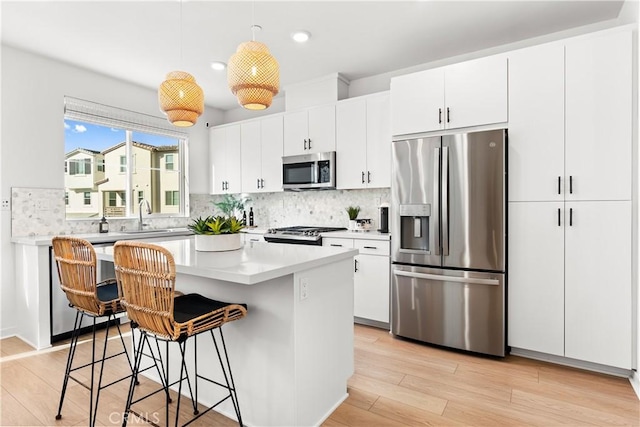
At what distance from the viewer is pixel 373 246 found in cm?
353

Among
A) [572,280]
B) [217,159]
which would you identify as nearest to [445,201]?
[572,280]

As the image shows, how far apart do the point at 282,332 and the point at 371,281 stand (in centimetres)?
186

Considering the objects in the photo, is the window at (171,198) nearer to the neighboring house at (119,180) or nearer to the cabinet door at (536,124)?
the neighboring house at (119,180)

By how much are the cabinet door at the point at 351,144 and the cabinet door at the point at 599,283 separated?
1.96m

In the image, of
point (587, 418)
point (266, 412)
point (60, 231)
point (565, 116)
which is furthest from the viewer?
point (60, 231)

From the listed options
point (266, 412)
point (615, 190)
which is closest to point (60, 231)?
point (266, 412)

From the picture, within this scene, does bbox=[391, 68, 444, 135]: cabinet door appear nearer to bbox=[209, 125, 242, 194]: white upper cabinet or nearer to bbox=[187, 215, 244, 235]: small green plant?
bbox=[187, 215, 244, 235]: small green plant

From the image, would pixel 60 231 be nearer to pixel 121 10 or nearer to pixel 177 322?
pixel 121 10

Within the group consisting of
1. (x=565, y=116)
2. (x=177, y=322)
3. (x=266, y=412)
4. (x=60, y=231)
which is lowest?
(x=266, y=412)

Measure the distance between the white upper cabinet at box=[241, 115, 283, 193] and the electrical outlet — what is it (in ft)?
9.30

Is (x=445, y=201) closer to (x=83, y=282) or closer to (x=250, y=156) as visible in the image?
(x=83, y=282)

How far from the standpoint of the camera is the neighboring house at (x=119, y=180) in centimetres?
A: 395

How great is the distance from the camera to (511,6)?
9.02 ft

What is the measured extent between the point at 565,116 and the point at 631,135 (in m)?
0.41
